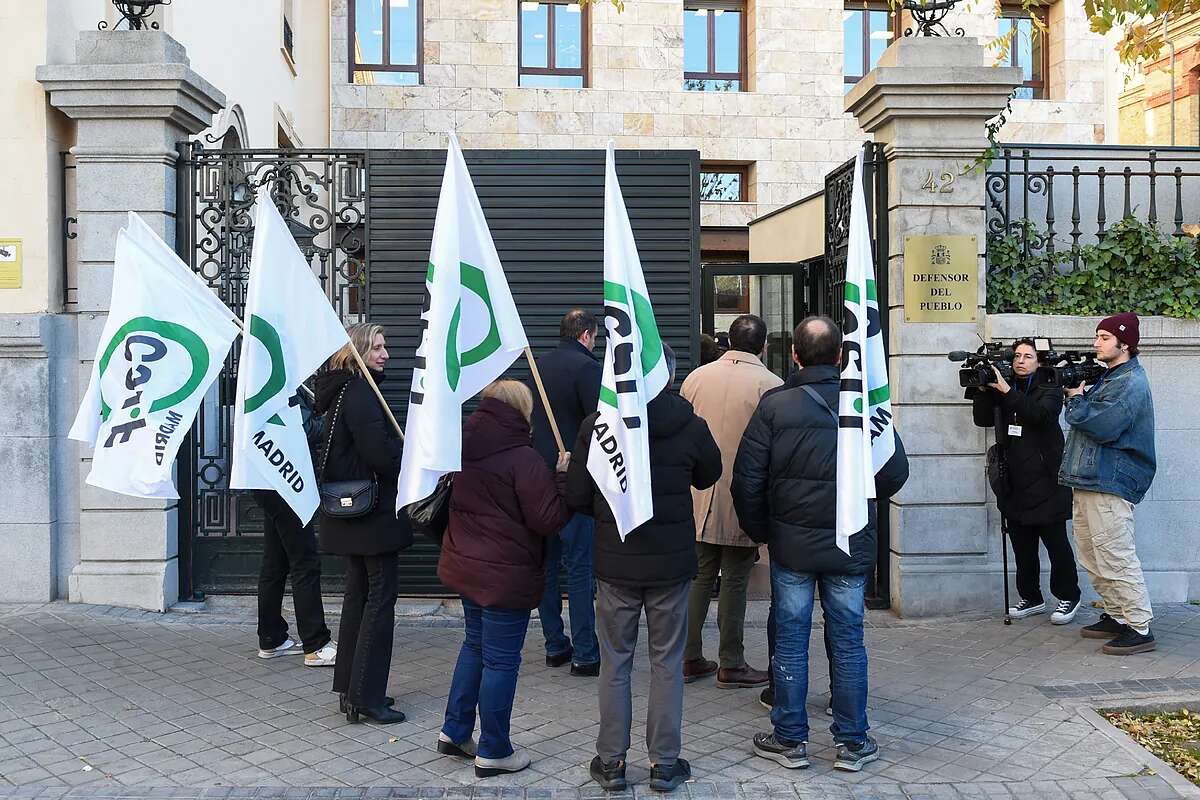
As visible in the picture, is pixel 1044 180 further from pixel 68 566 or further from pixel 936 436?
pixel 68 566

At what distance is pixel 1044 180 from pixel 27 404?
7971 millimetres

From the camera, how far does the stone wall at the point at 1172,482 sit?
26.5ft

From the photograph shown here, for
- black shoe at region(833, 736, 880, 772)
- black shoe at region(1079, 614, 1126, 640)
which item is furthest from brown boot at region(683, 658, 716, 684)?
black shoe at region(1079, 614, 1126, 640)

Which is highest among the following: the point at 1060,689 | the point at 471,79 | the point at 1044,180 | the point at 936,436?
the point at 471,79

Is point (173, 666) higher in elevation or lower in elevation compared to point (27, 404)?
lower

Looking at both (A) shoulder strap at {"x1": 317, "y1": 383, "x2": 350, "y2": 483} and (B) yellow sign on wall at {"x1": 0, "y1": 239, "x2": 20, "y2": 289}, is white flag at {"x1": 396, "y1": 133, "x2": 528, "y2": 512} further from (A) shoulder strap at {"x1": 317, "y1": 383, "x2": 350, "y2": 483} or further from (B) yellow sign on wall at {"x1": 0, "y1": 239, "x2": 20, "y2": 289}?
(B) yellow sign on wall at {"x1": 0, "y1": 239, "x2": 20, "y2": 289}

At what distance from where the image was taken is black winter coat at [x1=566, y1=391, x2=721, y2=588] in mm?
4762

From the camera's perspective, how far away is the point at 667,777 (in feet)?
15.7

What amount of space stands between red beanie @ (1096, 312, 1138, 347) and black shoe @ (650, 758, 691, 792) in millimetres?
4055

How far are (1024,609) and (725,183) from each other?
14.5 metres

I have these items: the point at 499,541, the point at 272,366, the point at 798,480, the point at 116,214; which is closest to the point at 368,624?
the point at 499,541

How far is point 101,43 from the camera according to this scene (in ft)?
25.5

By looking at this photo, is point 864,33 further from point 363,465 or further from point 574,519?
point 363,465

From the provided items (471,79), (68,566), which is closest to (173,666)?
(68,566)
